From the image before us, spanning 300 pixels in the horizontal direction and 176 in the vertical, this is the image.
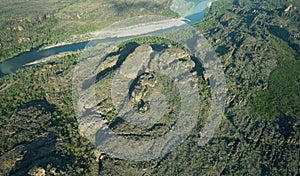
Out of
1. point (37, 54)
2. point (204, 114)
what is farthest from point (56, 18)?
A: point (204, 114)

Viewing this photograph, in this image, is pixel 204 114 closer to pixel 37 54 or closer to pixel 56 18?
pixel 37 54

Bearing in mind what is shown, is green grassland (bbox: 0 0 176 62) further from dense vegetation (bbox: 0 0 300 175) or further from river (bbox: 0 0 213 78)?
river (bbox: 0 0 213 78)

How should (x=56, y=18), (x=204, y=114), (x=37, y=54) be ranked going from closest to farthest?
(x=204, y=114), (x=37, y=54), (x=56, y=18)

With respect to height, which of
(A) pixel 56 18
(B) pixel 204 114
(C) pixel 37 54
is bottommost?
(B) pixel 204 114

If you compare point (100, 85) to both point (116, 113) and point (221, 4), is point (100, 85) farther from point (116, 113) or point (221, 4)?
point (221, 4)

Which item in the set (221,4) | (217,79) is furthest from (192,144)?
(221,4)

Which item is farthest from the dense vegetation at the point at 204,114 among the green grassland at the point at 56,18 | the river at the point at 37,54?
the river at the point at 37,54

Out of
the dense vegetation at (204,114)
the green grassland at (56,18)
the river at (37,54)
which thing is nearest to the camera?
the dense vegetation at (204,114)

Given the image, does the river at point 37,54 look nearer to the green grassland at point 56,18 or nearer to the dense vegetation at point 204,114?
the green grassland at point 56,18
